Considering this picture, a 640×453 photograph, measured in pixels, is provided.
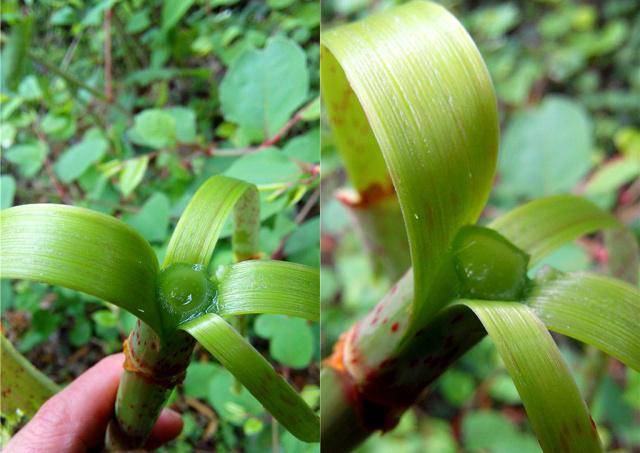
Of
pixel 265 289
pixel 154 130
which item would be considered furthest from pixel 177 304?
pixel 154 130

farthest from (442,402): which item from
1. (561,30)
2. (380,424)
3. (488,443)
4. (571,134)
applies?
(561,30)

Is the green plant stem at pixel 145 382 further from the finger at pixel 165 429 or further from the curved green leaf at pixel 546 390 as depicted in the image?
the curved green leaf at pixel 546 390

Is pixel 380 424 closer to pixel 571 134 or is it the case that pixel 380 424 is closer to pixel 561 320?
pixel 561 320

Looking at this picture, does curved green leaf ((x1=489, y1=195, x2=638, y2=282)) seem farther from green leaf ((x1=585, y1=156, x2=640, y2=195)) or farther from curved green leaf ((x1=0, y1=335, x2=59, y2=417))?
green leaf ((x1=585, y1=156, x2=640, y2=195))

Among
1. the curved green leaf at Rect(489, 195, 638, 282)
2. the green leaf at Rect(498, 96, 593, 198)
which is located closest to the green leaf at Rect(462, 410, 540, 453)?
the green leaf at Rect(498, 96, 593, 198)

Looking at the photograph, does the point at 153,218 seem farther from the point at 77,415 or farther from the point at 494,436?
the point at 494,436

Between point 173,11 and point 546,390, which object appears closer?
point 546,390

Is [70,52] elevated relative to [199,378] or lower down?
elevated
